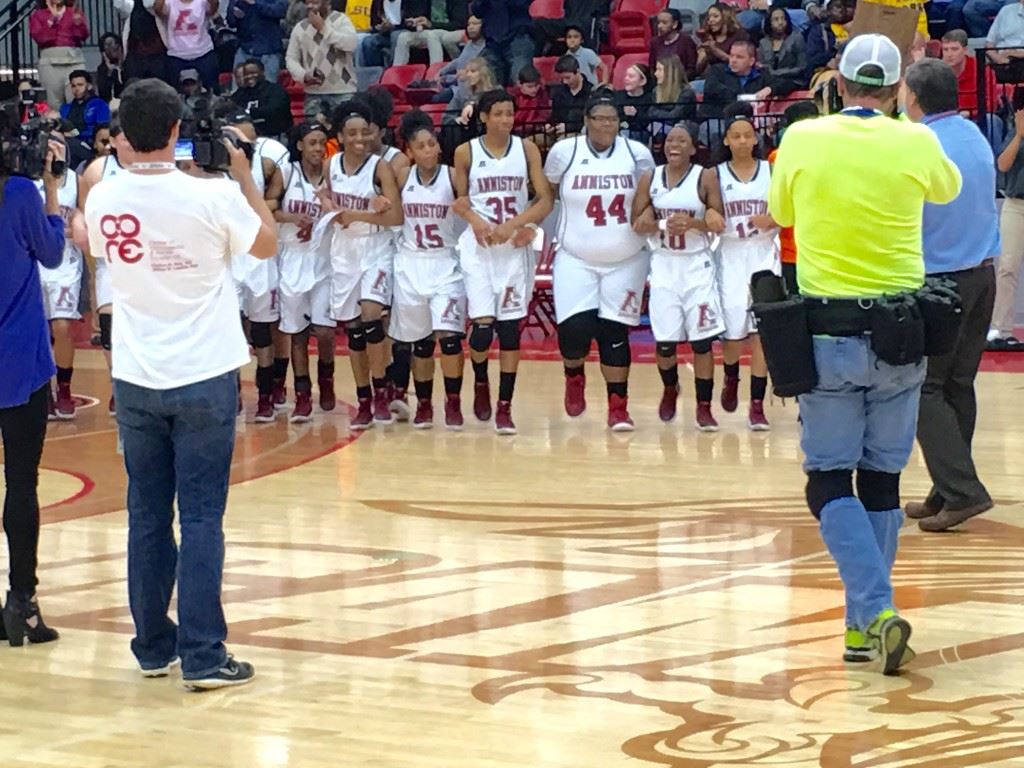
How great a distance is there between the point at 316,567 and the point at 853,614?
101 inches

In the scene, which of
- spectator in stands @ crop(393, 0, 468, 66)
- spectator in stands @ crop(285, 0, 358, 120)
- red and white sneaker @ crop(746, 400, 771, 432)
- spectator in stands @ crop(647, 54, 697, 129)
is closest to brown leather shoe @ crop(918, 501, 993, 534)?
red and white sneaker @ crop(746, 400, 771, 432)

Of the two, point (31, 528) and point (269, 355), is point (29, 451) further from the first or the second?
point (269, 355)

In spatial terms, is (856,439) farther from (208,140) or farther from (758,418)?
(758,418)

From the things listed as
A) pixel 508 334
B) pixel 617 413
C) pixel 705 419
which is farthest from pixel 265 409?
pixel 705 419

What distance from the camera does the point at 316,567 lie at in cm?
742

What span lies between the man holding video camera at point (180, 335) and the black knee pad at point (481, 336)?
216 inches

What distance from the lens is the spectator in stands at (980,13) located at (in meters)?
16.0

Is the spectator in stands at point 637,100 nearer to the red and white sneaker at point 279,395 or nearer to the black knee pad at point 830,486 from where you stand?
the red and white sneaker at point 279,395

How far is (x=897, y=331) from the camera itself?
215 inches

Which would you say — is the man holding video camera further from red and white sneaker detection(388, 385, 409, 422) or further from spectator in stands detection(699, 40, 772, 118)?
spectator in stands detection(699, 40, 772, 118)

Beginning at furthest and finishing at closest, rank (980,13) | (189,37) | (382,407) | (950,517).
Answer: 1. (189,37)
2. (980,13)
3. (382,407)
4. (950,517)

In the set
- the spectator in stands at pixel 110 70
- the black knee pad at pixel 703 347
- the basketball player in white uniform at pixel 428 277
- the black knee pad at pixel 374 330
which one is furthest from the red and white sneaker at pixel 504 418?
the spectator in stands at pixel 110 70

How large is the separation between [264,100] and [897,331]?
12.2 m

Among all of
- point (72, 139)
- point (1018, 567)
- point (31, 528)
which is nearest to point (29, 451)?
point (31, 528)
